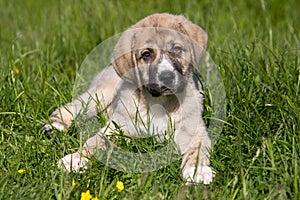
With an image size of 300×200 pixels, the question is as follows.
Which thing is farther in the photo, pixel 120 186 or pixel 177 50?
pixel 177 50

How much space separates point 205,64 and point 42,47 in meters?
1.70

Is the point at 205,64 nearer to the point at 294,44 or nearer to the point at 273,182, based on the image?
the point at 294,44

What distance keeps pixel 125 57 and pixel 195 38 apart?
1.79 ft

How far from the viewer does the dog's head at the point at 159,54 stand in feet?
13.1

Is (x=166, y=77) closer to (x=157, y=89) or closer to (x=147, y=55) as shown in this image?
(x=157, y=89)

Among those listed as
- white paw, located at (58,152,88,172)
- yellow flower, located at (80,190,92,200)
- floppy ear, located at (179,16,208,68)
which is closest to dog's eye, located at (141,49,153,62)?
floppy ear, located at (179,16,208,68)

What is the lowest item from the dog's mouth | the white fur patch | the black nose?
the dog's mouth

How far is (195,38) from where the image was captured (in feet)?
14.2

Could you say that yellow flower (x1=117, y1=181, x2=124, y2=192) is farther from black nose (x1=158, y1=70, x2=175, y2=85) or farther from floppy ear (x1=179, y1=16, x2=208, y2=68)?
floppy ear (x1=179, y1=16, x2=208, y2=68)

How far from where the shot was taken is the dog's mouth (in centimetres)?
397

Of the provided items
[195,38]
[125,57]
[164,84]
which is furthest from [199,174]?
[195,38]

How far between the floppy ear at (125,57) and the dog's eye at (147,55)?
0.10 meters

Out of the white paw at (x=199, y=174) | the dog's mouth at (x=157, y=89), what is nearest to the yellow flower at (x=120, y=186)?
the white paw at (x=199, y=174)

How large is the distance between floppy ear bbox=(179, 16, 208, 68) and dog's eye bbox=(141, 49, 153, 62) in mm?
343
